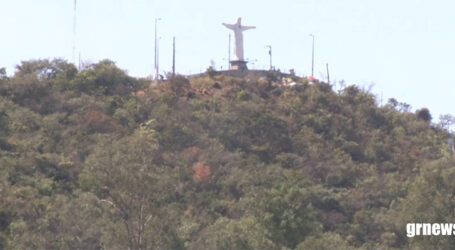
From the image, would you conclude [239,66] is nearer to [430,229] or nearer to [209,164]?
[209,164]

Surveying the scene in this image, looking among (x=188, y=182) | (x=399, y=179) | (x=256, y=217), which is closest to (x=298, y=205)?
(x=256, y=217)

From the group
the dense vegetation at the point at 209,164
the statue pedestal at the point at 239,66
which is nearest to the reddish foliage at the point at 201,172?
the dense vegetation at the point at 209,164

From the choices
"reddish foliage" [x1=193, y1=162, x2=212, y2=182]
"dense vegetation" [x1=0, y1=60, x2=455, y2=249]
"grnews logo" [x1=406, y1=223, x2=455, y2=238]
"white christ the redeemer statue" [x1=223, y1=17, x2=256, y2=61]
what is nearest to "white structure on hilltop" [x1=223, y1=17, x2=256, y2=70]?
"white christ the redeemer statue" [x1=223, y1=17, x2=256, y2=61]

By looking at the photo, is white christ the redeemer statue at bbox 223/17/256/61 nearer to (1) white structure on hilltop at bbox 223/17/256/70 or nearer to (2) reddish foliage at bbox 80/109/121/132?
(1) white structure on hilltop at bbox 223/17/256/70

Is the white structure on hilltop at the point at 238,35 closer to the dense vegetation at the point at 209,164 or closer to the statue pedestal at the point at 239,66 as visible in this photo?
the statue pedestal at the point at 239,66

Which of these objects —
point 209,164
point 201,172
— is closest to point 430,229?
point 201,172

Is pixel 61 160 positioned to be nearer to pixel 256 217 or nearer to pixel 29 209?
pixel 29 209
